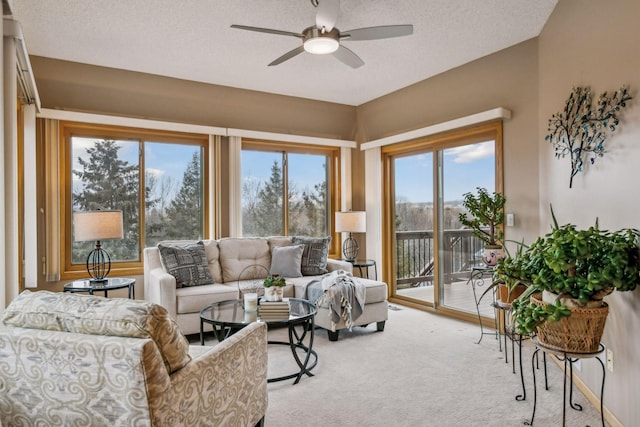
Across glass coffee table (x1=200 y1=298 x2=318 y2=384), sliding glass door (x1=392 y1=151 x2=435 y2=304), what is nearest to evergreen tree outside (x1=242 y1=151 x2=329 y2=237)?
sliding glass door (x1=392 y1=151 x2=435 y2=304)

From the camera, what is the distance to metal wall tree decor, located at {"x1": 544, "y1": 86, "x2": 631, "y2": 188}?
238 centimetres

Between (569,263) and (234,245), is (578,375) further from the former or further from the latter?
(234,245)

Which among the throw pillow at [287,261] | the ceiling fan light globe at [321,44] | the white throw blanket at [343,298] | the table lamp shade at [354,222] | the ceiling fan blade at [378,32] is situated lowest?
the white throw blanket at [343,298]

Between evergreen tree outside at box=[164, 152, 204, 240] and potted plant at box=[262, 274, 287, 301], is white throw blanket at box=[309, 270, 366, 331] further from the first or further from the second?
evergreen tree outside at box=[164, 152, 204, 240]

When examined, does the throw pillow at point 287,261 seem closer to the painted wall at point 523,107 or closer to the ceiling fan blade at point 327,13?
the painted wall at point 523,107

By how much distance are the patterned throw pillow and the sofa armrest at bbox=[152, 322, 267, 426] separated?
210 centimetres

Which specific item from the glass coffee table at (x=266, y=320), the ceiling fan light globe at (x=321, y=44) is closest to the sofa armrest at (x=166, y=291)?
the glass coffee table at (x=266, y=320)

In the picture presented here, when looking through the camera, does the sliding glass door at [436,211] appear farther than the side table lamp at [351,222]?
No

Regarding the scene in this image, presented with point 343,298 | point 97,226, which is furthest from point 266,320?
point 97,226

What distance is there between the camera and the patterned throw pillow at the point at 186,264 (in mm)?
4031

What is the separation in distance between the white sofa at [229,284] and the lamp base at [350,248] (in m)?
0.93

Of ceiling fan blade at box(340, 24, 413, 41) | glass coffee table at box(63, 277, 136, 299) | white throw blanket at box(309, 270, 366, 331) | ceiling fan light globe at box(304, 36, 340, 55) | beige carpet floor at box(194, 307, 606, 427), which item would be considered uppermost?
ceiling fan blade at box(340, 24, 413, 41)

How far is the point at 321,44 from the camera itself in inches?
120

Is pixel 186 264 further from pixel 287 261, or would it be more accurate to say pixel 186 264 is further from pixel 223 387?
pixel 223 387
